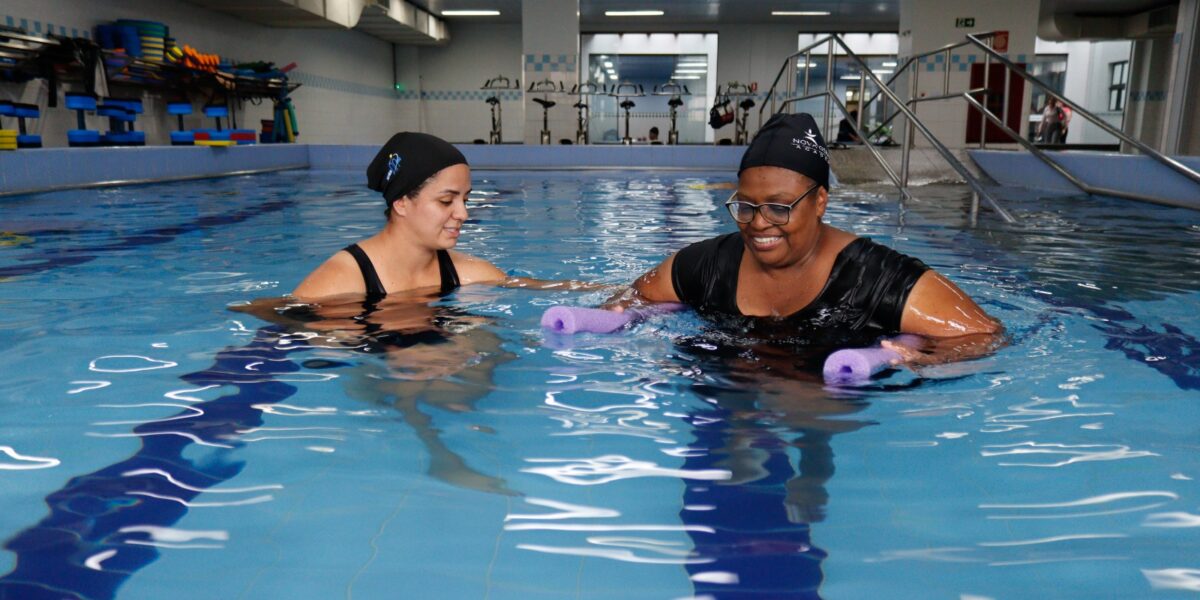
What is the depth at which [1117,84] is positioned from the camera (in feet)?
81.7

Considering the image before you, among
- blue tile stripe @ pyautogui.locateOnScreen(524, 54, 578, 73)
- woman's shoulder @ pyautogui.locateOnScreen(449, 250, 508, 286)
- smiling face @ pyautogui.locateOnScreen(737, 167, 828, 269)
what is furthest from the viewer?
blue tile stripe @ pyautogui.locateOnScreen(524, 54, 578, 73)

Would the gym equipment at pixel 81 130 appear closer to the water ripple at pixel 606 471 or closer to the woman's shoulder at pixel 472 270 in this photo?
the woman's shoulder at pixel 472 270

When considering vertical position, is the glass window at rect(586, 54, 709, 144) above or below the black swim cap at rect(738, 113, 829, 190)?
above

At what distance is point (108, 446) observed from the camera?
2.27 meters

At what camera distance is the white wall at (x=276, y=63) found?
1107 centimetres

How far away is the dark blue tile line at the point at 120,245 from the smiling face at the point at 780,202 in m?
3.90

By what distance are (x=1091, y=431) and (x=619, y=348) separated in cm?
146

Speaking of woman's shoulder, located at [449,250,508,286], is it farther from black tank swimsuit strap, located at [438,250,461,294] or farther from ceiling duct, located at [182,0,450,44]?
ceiling duct, located at [182,0,450,44]

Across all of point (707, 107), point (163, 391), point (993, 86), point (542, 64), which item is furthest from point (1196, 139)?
point (163, 391)

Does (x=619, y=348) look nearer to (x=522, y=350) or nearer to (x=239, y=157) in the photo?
(x=522, y=350)

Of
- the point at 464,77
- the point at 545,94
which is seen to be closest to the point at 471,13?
the point at 464,77

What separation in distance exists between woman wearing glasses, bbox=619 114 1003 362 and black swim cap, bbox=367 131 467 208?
3.61 ft

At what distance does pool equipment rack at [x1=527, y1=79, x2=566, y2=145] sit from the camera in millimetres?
17078

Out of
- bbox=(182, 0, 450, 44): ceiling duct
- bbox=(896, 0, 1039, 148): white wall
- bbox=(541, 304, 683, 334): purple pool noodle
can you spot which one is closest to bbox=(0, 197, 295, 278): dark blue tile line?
bbox=(541, 304, 683, 334): purple pool noodle
